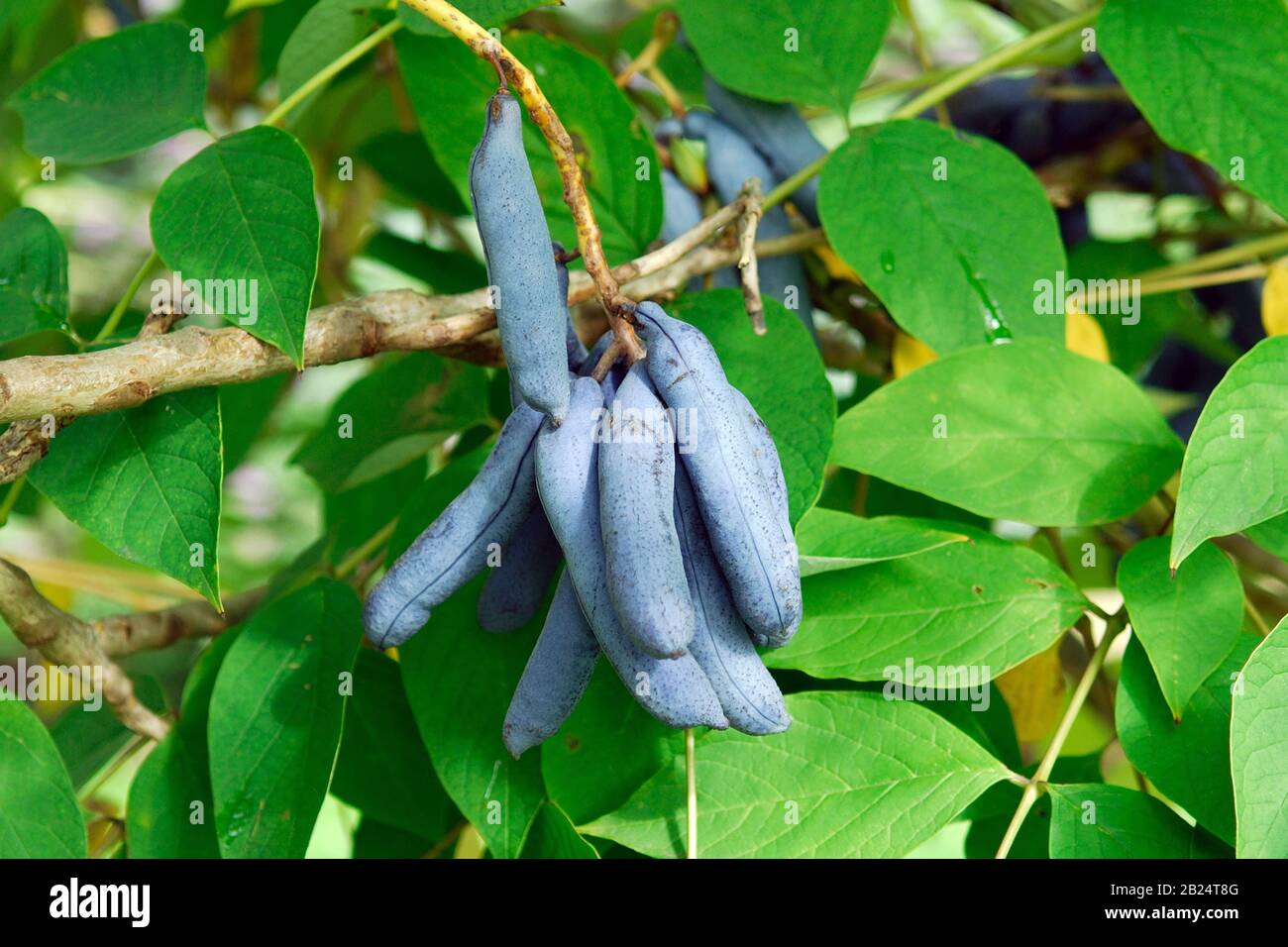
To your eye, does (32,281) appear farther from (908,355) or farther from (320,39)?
(908,355)

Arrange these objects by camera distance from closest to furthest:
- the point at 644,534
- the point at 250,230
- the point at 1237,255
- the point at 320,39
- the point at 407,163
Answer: the point at 644,534
the point at 250,230
the point at 320,39
the point at 1237,255
the point at 407,163

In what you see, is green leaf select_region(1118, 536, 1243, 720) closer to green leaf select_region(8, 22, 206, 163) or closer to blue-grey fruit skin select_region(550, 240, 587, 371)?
blue-grey fruit skin select_region(550, 240, 587, 371)

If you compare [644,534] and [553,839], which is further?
[553,839]

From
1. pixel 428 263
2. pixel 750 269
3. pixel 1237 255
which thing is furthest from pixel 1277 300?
pixel 428 263

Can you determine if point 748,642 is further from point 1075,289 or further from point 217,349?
point 1075,289

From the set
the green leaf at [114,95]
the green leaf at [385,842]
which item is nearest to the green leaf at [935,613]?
the green leaf at [385,842]

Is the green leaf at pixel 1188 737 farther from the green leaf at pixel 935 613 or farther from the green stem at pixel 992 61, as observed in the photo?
the green stem at pixel 992 61
